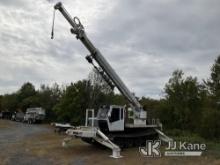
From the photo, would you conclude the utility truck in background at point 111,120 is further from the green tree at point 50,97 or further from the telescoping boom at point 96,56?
the green tree at point 50,97

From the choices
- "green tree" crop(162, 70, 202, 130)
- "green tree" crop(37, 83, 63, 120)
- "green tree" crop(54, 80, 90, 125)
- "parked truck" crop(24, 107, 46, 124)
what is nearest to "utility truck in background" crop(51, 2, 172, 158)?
"green tree" crop(162, 70, 202, 130)

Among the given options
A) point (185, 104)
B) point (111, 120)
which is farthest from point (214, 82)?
point (111, 120)

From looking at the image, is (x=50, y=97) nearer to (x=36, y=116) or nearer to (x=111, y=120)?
(x=36, y=116)

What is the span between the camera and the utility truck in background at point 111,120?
18391mm

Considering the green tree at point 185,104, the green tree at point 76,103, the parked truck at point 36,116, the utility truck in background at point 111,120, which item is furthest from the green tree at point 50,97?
the utility truck in background at point 111,120

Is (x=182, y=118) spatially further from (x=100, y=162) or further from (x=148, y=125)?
(x=100, y=162)

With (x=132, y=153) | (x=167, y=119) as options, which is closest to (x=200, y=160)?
(x=132, y=153)

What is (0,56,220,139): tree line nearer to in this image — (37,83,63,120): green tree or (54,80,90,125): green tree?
(54,80,90,125): green tree

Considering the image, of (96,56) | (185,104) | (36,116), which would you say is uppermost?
(96,56)

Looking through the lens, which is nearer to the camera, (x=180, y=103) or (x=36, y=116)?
(x=180, y=103)

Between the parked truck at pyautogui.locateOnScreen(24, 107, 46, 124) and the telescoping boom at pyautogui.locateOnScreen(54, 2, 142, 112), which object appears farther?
the parked truck at pyautogui.locateOnScreen(24, 107, 46, 124)

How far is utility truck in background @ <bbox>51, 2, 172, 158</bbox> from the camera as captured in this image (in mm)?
18391

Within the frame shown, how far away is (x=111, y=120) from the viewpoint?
19.8 m

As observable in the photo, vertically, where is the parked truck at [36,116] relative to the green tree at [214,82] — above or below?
below
